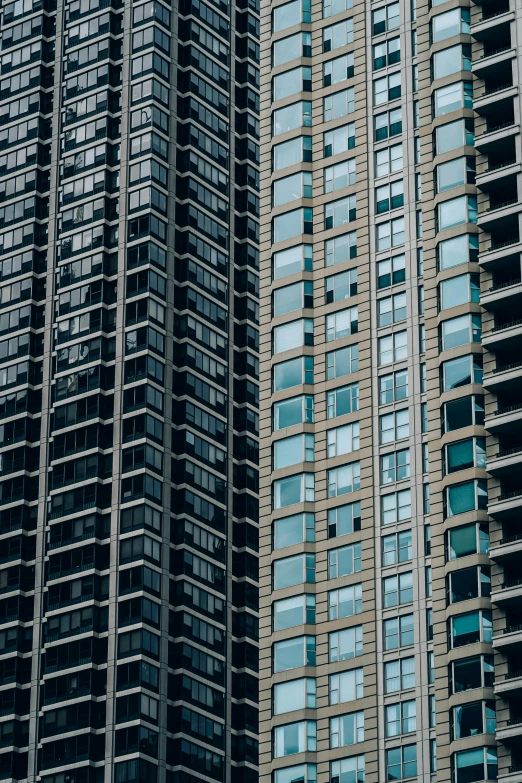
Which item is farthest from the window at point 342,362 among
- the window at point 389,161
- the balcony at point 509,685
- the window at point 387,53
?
the balcony at point 509,685

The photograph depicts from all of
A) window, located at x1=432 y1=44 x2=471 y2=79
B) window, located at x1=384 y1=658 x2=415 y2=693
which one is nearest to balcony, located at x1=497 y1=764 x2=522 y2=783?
window, located at x1=384 y1=658 x2=415 y2=693

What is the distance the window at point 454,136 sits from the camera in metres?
117

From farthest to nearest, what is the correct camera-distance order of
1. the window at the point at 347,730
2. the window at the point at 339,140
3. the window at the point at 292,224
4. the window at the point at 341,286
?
the window at the point at 339,140, the window at the point at 292,224, the window at the point at 341,286, the window at the point at 347,730

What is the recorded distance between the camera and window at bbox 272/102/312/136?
130m

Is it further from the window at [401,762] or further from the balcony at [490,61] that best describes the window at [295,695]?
the balcony at [490,61]

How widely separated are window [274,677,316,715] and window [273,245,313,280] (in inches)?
1048

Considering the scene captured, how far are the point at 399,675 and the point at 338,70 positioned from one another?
134ft

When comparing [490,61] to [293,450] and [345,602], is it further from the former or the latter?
[345,602]

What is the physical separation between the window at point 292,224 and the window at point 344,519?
1909 centimetres

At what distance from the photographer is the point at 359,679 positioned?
11312 centimetres

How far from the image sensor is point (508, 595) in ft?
341

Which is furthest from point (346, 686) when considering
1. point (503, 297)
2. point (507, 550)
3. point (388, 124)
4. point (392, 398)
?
point (388, 124)

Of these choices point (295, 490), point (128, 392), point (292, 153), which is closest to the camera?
point (295, 490)

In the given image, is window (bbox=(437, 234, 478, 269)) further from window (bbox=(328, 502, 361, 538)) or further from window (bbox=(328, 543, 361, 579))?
window (bbox=(328, 543, 361, 579))
